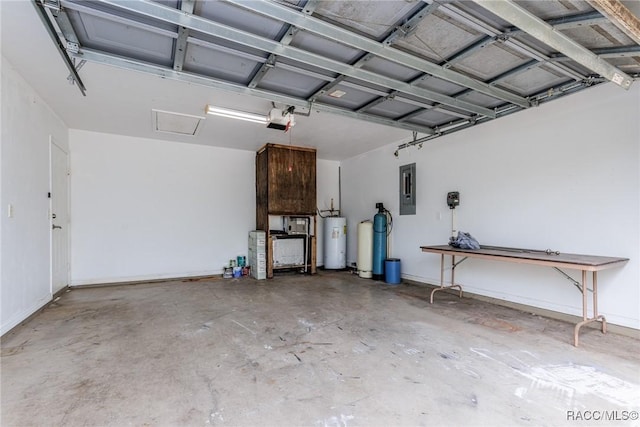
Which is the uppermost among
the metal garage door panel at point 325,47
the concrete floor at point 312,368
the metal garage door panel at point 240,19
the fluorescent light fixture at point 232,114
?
the metal garage door panel at point 240,19

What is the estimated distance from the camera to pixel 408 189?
5.80 metres

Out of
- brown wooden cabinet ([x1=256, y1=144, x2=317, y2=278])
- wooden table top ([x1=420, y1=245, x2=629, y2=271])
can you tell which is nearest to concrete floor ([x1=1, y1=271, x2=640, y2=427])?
wooden table top ([x1=420, y1=245, x2=629, y2=271])

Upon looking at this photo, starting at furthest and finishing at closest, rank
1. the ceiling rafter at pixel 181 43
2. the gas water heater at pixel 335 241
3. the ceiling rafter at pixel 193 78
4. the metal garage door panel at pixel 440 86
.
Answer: the gas water heater at pixel 335 241
the metal garage door panel at pixel 440 86
the ceiling rafter at pixel 193 78
the ceiling rafter at pixel 181 43

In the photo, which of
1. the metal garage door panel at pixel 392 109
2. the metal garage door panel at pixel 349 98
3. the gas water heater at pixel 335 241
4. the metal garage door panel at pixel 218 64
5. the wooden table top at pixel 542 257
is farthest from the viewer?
the gas water heater at pixel 335 241

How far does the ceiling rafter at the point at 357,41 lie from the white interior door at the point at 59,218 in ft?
14.4

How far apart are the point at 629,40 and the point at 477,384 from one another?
299 cm

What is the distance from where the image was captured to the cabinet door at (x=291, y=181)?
6.15 metres

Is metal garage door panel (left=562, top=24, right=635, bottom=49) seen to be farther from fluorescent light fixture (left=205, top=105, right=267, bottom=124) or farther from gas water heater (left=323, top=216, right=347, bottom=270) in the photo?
gas water heater (left=323, top=216, right=347, bottom=270)

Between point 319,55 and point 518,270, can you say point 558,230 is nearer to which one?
point 518,270

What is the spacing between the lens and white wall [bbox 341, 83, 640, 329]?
3.11 m

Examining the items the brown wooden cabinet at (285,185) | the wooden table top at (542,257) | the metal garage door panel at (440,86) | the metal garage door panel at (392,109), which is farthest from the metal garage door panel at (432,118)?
the brown wooden cabinet at (285,185)

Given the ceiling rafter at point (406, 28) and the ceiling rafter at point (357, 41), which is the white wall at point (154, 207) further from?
the ceiling rafter at point (357, 41)

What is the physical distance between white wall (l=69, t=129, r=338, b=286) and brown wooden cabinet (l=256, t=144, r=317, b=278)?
0.64 m

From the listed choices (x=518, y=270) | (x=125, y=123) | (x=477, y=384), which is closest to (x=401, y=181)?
(x=518, y=270)
